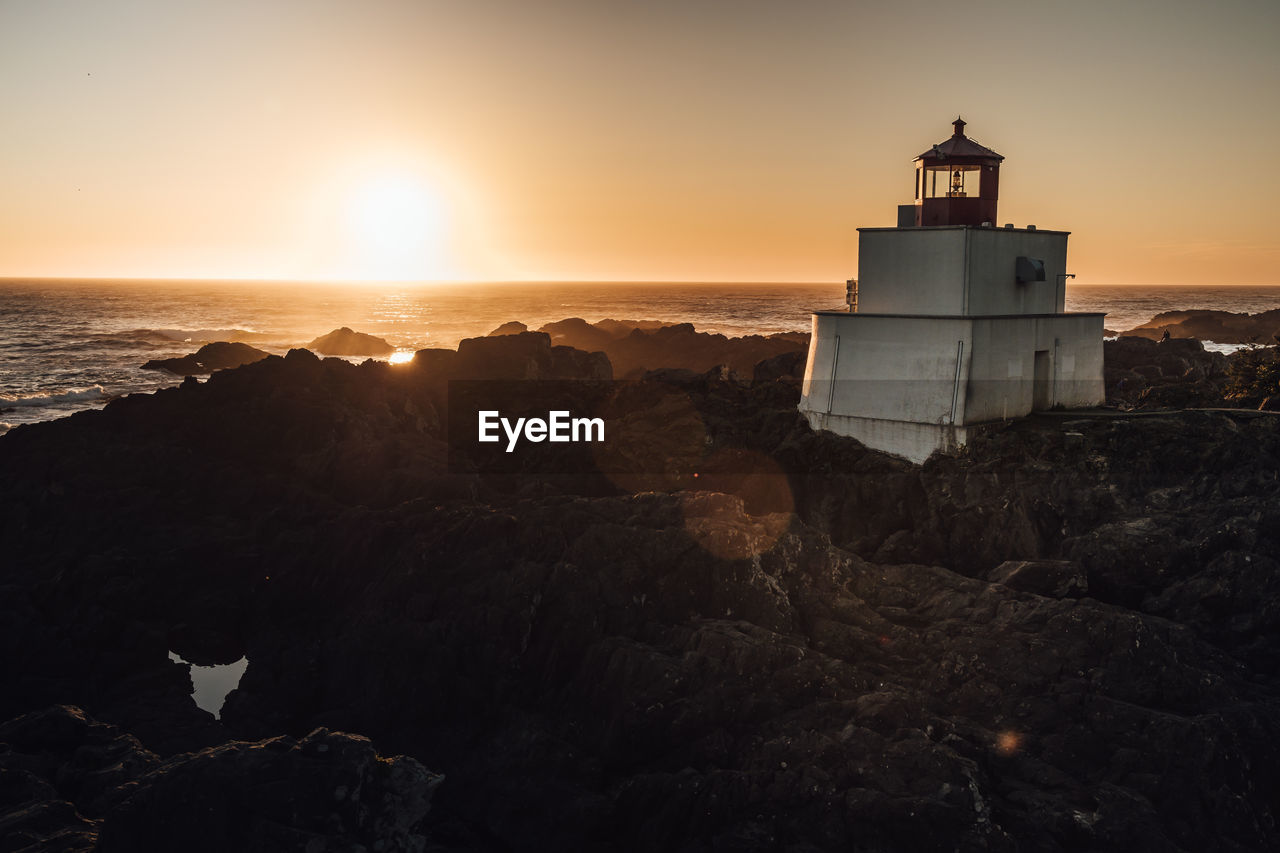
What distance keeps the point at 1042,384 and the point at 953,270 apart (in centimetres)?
348

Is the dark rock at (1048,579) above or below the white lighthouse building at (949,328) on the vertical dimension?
below

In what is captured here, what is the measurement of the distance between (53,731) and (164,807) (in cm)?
266

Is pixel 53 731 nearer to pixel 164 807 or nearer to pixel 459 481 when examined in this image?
pixel 164 807

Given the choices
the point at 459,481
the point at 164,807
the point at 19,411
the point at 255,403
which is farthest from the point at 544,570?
the point at 19,411

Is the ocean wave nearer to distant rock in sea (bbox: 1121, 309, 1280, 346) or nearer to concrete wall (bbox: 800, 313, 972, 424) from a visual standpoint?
concrete wall (bbox: 800, 313, 972, 424)

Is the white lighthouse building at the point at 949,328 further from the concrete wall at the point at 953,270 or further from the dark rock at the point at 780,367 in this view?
the dark rock at the point at 780,367

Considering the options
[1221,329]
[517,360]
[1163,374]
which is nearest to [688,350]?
[517,360]

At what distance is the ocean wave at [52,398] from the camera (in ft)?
134

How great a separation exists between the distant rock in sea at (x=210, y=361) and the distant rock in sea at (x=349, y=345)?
769 cm

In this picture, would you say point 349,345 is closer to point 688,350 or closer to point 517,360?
point 688,350

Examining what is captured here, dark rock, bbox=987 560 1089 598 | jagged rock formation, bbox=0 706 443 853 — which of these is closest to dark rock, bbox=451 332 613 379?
dark rock, bbox=987 560 1089 598

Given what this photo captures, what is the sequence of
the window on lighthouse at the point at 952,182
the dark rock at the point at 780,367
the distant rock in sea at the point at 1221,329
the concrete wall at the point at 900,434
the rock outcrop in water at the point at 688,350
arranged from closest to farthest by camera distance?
the concrete wall at the point at 900,434 → the window on lighthouse at the point at 952,182 → the dark rock at the point at 780,367 → the rock outcrop in water at the point at 688,350 → the distant rock in sea at the point at 1221,329

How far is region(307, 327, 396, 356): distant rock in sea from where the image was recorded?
6244cm

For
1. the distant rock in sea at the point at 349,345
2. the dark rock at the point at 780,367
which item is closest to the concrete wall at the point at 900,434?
the dark rock at the point at 780,367
